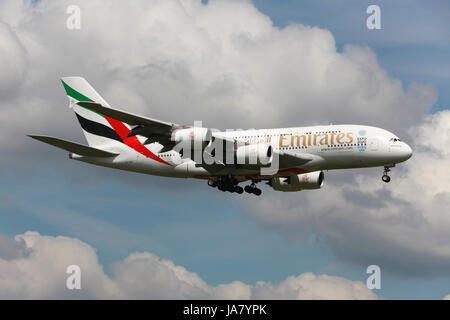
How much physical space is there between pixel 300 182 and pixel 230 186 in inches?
286

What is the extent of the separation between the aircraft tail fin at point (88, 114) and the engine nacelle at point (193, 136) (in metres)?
11.5

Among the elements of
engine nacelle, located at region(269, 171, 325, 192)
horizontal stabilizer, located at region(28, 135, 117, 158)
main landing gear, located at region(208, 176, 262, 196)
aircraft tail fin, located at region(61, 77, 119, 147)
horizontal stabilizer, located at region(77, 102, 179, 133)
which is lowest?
main landing gear, located at region(208, 176, 262, 196)

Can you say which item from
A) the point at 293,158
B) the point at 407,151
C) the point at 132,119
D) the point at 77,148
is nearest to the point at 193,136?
the point at 132,119

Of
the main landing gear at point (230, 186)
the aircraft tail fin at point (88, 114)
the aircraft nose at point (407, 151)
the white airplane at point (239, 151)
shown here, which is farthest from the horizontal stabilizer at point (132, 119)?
the aircraft nose at point (407, 151)

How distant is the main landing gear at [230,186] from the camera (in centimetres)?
5978

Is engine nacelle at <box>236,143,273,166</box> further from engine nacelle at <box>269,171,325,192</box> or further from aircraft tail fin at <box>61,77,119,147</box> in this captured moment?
aircraft tail fin at <box>61,77,119,147</box>

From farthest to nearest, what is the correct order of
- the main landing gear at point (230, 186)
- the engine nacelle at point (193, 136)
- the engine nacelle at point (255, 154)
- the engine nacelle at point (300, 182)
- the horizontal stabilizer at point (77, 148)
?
the engine nacelle at point (300, 182)
the main landing gear at point (230, 186)
the horizontal stabilizer at point (77, 148)
the engine nacelle at point (255, 154)
the engine nacelle at point (193, 136)

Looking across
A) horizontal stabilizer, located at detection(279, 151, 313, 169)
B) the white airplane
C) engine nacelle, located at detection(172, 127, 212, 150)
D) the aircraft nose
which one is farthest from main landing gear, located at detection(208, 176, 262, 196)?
the aircraft nose

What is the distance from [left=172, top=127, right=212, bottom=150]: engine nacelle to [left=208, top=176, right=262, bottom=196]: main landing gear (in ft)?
21.9

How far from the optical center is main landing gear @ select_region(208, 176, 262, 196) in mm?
59781

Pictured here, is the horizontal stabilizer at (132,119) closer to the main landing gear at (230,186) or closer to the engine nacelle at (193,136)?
the engine nacelle at (193,136)
